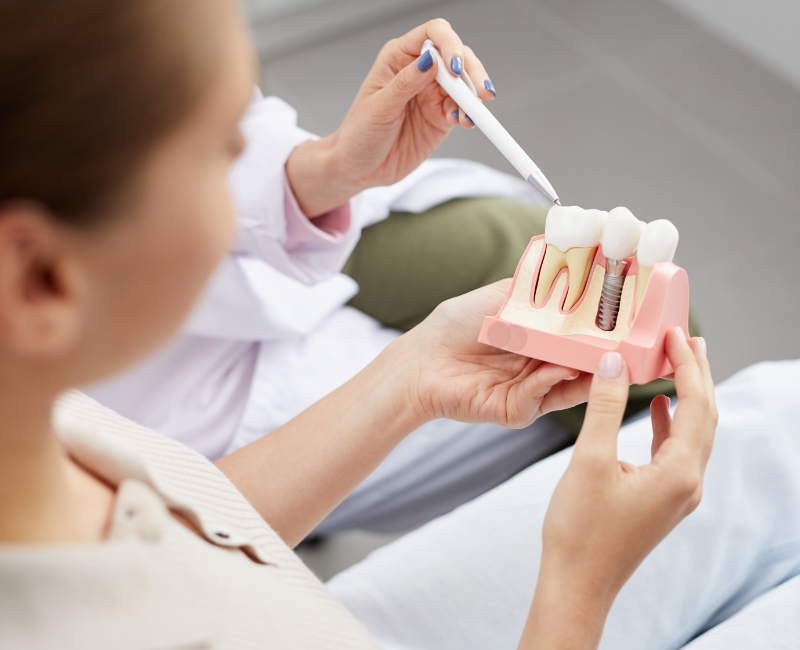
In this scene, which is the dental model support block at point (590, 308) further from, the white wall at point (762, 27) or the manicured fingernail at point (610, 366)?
the white wall at point (762, 27)

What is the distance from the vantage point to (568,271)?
0.76m

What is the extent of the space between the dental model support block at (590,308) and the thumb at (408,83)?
21cm

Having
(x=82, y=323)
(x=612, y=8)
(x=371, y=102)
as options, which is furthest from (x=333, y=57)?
(x=82, y=323)

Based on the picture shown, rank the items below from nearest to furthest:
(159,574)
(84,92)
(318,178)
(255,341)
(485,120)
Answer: (84,92) < (159,574) < (485,120) < (318,178) < (255,341)

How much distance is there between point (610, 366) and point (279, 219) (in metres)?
0.56

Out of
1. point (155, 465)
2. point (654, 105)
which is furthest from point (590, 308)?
point (654, 105)

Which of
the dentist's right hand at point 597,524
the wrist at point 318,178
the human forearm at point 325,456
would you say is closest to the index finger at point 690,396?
the dentist's right hand at point 597,524

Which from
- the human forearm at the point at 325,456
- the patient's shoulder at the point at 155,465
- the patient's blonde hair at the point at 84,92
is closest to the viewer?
the patient's blonde hair at the point at 84,92

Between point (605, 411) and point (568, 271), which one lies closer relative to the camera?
point (605, 411)

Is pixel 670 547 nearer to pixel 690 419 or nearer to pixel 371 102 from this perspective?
pixel 690 419

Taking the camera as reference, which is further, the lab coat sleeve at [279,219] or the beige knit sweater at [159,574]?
the lab coat sleeve at [279,219]

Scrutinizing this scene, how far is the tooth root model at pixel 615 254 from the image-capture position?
712mm

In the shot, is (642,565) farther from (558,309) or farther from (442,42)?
(442,42)

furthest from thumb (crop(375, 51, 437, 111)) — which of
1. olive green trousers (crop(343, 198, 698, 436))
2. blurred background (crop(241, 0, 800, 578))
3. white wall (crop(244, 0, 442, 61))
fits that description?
white wall (crop(244, 0, 442, 61))
